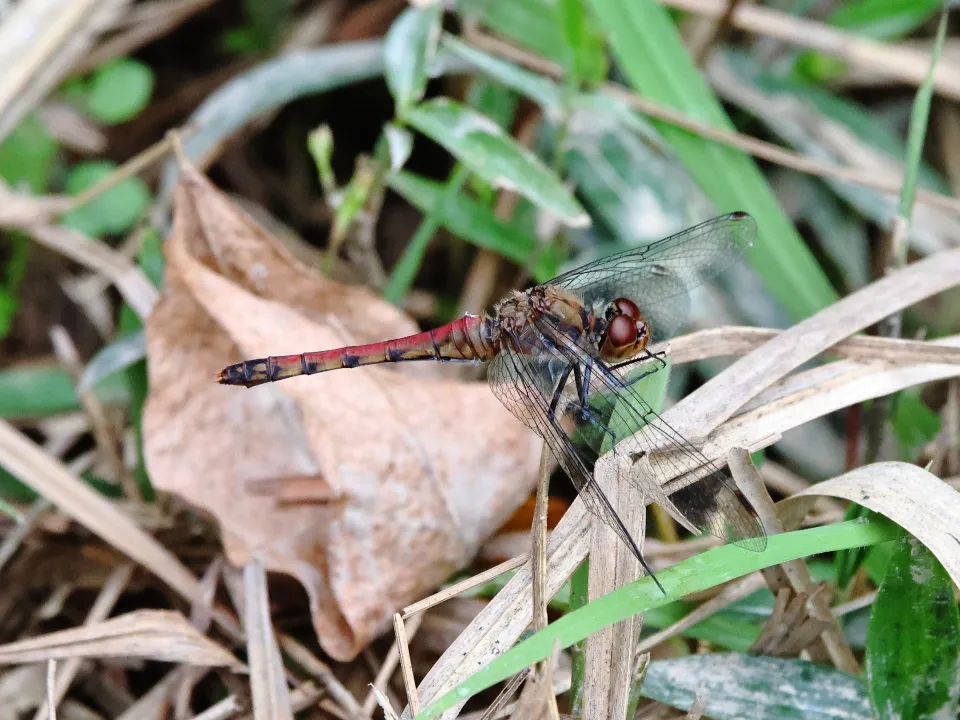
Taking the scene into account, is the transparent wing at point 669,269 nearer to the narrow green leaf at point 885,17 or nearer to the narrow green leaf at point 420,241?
the narrow green leaf at point 420,241

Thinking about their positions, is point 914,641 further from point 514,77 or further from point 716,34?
point 716,34

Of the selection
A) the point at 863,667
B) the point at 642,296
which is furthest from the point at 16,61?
the point at 863,667

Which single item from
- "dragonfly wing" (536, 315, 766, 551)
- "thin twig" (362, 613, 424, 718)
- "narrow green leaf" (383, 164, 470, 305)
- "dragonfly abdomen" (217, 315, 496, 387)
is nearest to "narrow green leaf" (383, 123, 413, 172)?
"narrow green leaf" (383, 164, 470, 305)

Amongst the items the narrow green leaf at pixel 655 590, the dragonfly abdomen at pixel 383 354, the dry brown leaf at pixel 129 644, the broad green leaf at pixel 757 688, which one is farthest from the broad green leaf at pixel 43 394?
the broad green leaf at pixel 757 688

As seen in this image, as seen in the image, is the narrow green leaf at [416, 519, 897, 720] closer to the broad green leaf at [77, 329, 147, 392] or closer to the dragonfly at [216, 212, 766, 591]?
the dragonfly at [216, 212, 766, 591]

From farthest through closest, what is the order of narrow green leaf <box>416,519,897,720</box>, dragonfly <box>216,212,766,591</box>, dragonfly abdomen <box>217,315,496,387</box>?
1. dragonfly abdomen <box>217,315,496,387</box>
2. dragonfly <box>216,212,766,591</box>
3. narrow green leaf <box>416,519,897,720</box>
